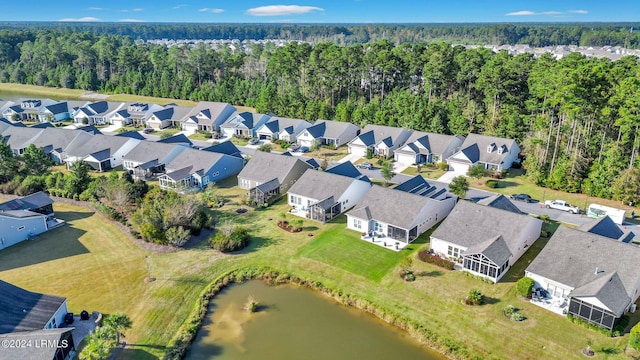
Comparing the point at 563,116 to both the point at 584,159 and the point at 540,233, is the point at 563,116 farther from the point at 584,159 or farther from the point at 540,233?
the point at 540,233

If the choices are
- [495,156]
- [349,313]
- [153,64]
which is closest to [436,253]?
[349,313]

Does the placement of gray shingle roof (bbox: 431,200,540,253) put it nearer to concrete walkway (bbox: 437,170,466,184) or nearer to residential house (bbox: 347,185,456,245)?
residential house (bbox: 347,185,456,245)

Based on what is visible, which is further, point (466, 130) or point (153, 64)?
point (153, 64)

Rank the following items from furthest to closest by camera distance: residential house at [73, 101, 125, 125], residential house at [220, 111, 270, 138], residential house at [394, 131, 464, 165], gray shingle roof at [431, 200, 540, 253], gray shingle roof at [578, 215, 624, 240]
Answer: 1. residential house at [73, 101, 125, 125]
2. residential house at [220, 111, 270, 138]
3. residential house at [394, 131, 464, 165]
4. gray shingle roof at [578, 215, 624, 240]
5. gray shingle roof at [431, 200, 540, 253]

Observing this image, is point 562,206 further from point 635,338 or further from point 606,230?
point 635,338

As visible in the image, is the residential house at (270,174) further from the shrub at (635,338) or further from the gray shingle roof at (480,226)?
the shrub at (635,338)

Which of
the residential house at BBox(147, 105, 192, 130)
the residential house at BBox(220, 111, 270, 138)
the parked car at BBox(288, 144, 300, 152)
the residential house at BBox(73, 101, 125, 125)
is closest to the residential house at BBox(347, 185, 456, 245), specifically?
the parked car at BBox(288, 144, 300, 152)
